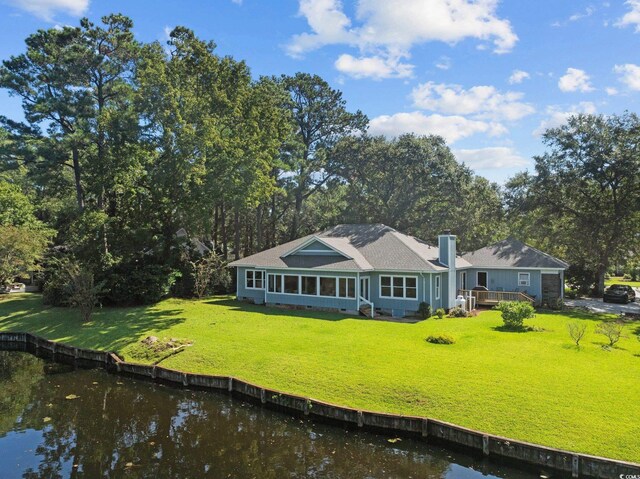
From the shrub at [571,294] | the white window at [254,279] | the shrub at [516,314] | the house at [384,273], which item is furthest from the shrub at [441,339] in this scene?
the shrub at [571,294]

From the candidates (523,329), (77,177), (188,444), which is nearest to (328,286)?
(523,329)

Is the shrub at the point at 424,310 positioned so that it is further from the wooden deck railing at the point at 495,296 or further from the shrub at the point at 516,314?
the wooden deck railing at the point at 495,296

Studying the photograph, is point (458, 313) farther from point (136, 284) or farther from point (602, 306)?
point (136, 284)

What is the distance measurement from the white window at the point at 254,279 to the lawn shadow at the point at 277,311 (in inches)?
56.7

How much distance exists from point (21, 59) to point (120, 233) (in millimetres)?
15330

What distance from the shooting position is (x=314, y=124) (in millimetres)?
45594

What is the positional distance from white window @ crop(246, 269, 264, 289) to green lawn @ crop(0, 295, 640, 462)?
4.66 m

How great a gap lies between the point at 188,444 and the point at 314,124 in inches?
1547

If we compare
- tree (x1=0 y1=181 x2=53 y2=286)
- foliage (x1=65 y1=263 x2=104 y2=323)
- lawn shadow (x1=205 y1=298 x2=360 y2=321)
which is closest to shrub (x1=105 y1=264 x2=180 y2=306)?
foliage (x1=65 y1=263 x2=104 y2=323)

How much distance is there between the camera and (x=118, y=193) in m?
30.0

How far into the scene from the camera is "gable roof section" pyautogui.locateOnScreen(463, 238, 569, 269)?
29484 millimetres

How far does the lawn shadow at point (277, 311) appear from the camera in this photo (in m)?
23.8

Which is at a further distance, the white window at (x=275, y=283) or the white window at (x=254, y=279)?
the white window at (x=254, y=279)

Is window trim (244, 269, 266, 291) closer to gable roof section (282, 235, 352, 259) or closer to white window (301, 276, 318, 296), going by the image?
gable roof section (282, 235, 352, 259)
